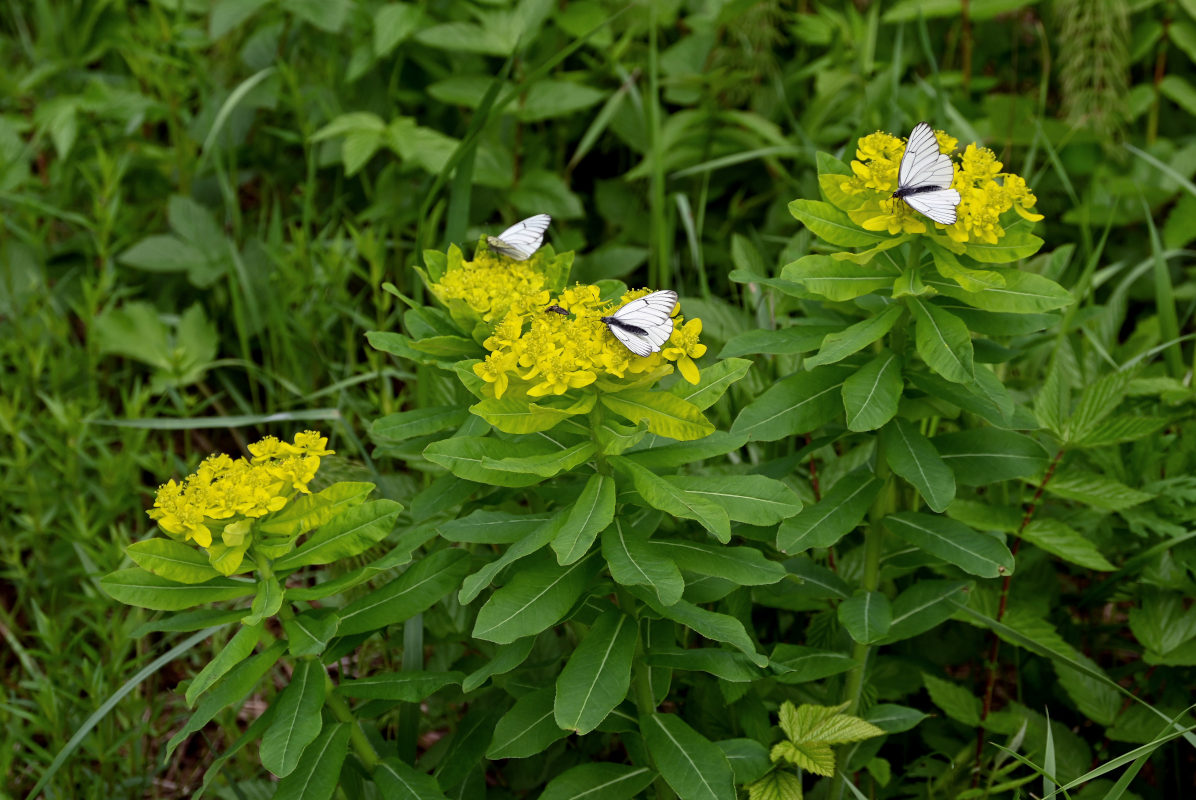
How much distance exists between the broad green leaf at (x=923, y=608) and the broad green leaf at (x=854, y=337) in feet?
1.64

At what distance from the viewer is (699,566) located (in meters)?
Result: 1.66

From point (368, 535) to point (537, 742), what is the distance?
0.43 meters

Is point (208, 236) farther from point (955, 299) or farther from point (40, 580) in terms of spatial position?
point (955, 299)

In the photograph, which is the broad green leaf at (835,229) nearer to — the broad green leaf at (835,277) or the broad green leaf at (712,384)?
the broad green leaf at (835,277)

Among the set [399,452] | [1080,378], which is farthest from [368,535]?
[1080,378]

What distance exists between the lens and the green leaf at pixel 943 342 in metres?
1.67

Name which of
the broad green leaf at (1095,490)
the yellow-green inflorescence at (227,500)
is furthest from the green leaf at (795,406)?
the yellow-green inflorescence at (227,500)

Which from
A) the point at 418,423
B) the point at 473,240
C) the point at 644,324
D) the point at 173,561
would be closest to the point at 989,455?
the point at 644,324

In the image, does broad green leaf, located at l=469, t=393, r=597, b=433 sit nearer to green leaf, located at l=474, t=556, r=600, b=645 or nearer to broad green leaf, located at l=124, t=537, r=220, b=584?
green leaf, located at l=474, t=556, r=600, b=645

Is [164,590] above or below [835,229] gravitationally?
below

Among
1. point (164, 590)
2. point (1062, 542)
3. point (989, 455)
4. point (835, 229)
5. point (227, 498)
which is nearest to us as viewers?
point (227, 498)

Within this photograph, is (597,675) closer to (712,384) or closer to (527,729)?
(527,729)

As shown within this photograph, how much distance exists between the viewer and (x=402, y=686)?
177cm

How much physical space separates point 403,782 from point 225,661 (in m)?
0.39
